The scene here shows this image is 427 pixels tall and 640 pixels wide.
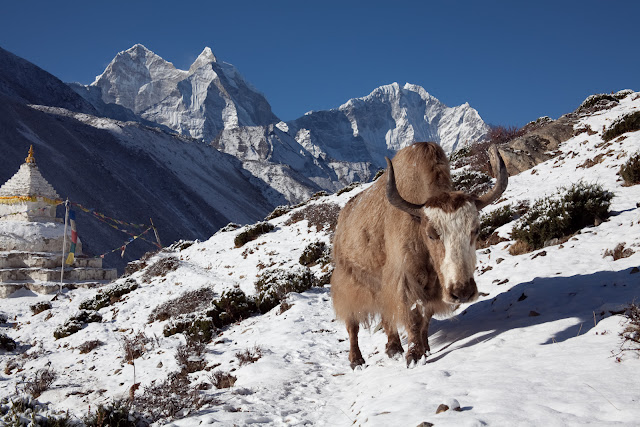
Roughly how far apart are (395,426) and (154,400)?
11.2ft

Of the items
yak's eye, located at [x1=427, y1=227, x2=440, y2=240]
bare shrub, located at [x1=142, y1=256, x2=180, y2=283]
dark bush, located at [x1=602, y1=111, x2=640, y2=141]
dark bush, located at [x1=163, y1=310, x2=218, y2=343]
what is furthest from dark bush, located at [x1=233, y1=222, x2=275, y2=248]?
yak's eye, located at [x1=427, y1=227, x2=440, y2=240]

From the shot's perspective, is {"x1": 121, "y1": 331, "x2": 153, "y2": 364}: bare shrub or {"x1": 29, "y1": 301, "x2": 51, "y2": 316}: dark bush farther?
{"x1": 29, "y1": 301, "x2": 51, "y2": 316}: dark bush

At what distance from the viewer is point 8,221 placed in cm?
2838

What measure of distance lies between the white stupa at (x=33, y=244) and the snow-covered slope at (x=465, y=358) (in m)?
14.4

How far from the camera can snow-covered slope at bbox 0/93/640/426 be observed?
2994 millimetres

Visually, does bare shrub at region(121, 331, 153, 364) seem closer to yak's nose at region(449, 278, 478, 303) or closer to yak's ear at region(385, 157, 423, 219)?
yak's ear at region(385, 157, 423, 219)

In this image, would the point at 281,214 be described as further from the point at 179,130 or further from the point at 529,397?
the point at 179,130

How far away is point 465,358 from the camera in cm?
439

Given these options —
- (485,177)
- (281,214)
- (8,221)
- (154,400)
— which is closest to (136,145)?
(8,221)

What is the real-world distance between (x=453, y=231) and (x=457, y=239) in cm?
8

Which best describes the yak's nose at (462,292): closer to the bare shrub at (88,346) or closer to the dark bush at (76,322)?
the bare shrub at (88,346)

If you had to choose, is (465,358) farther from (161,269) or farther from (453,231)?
(161,269)

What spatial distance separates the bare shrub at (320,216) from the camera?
18.5 m

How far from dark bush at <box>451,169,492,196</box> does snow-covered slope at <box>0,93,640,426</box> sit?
241 centimetres
